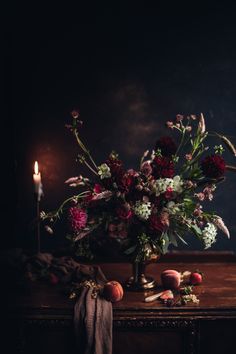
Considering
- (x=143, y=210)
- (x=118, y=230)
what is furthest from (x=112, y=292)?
(x=143, y=210)

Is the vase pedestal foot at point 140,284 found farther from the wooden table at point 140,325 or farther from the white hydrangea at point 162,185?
the white hydrangea at point 162,185

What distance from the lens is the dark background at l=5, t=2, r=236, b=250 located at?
3582 mm

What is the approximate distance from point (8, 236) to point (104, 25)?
1572 millimetres

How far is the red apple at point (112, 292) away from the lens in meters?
2.40

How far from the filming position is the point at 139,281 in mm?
2576

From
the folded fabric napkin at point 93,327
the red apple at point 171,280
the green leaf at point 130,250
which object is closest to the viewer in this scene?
the folded fabric napkin at point 93,327

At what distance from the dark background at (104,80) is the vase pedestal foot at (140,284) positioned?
1278mm

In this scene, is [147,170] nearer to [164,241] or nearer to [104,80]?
[164,241]

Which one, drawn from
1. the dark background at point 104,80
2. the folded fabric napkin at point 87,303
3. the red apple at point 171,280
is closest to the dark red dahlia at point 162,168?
the red apple at point 171,280

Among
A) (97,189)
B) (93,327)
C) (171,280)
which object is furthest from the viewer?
(171,280)

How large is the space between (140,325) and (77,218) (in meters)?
0.55

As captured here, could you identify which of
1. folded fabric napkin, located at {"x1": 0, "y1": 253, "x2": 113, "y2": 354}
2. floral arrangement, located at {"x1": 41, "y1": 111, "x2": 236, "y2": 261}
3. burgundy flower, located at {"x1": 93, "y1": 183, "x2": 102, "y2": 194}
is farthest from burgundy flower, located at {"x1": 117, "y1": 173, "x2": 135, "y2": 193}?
folded fabric napkin, located at {"x1": 0, "y1": 253, "x2": 113, "y2": 354}

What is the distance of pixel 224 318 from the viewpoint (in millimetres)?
2389

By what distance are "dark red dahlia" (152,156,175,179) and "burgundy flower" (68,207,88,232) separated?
0.37 meters
